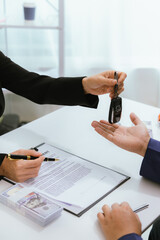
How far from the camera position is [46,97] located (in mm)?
1766

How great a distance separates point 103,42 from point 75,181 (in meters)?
2.10

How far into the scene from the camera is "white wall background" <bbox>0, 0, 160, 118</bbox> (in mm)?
3051

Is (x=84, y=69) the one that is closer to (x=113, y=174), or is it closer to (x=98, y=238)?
(x=113, y=174)

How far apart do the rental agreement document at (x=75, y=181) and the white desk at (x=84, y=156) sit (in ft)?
0.10

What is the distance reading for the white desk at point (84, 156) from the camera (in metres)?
1.13

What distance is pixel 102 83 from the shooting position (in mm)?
1583

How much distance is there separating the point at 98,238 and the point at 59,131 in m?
0.73

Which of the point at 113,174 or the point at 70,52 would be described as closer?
the point at 113,174

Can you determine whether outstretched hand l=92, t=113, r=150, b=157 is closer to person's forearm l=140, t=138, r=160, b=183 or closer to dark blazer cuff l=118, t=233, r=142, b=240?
person's forearm l=140, t=138, r=160, b=183

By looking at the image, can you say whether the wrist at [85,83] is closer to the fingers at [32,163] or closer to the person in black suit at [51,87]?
the person in black suit at [51,87]

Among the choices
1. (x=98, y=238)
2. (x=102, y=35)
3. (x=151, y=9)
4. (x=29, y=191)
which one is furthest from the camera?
(x=102, y=35)

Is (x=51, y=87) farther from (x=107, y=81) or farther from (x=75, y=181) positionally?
(x=75, y=181)

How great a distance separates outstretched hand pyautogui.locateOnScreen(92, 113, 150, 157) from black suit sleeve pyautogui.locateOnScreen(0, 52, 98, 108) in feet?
0.63

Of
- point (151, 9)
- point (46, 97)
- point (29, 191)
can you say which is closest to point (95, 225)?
point (29, 191)
